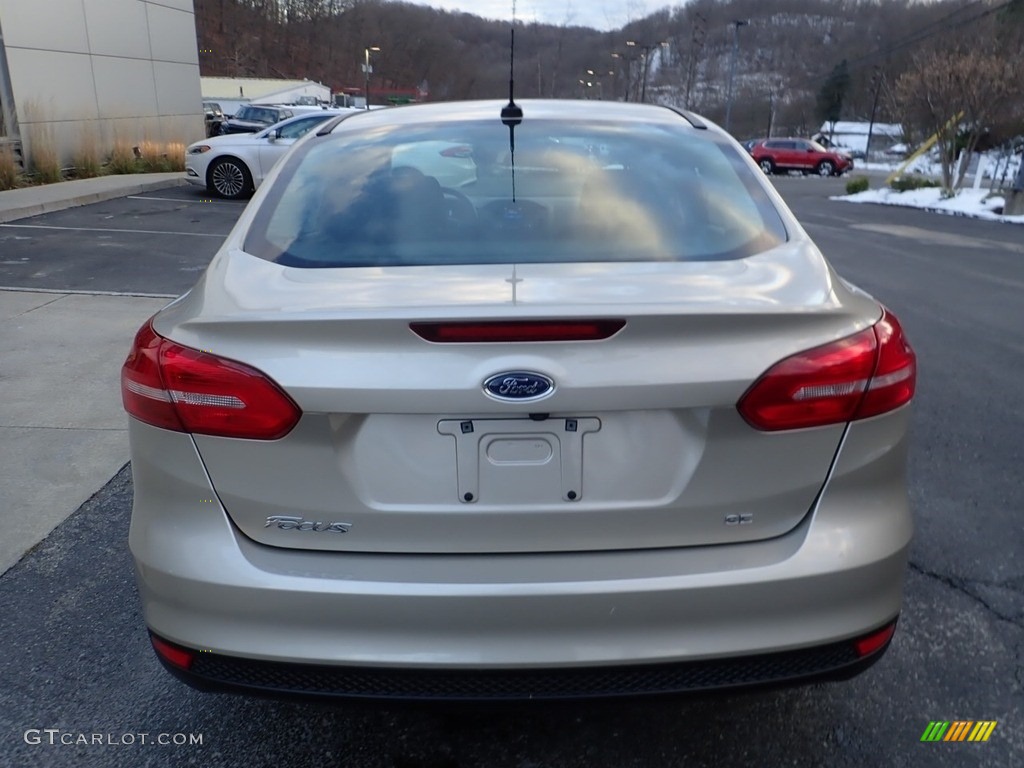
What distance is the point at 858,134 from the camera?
3413 inches

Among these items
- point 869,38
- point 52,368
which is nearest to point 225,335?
point 52,368

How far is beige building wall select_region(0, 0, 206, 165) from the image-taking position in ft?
54.6

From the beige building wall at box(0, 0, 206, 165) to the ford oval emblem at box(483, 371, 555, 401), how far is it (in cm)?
1780

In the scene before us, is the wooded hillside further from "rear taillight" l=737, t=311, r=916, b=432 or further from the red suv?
"rear taillight" l=737, t=311, r=916, b=432

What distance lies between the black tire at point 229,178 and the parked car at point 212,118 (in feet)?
32.3

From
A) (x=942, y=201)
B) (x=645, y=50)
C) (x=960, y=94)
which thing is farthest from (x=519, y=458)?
(x=645, y=50)

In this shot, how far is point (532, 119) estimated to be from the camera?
120 inches

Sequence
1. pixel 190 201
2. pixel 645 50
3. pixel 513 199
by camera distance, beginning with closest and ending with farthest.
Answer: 1. pixel 513 199
2. pixel 190 201
3. pixel 645 50

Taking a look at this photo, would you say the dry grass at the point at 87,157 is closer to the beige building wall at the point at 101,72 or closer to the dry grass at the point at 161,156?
the beige building wall at the point at 101,72

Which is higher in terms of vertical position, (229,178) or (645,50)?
(645,50)

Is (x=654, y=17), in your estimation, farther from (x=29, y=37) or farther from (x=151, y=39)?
(x=29, y=37)

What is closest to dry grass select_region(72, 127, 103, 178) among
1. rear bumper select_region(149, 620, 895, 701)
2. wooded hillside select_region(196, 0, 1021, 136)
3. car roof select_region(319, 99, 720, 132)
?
car roof select_region(319, 99, 720, 132)

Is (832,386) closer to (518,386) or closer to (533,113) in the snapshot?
(518,386)

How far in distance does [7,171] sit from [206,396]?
1577 cm
